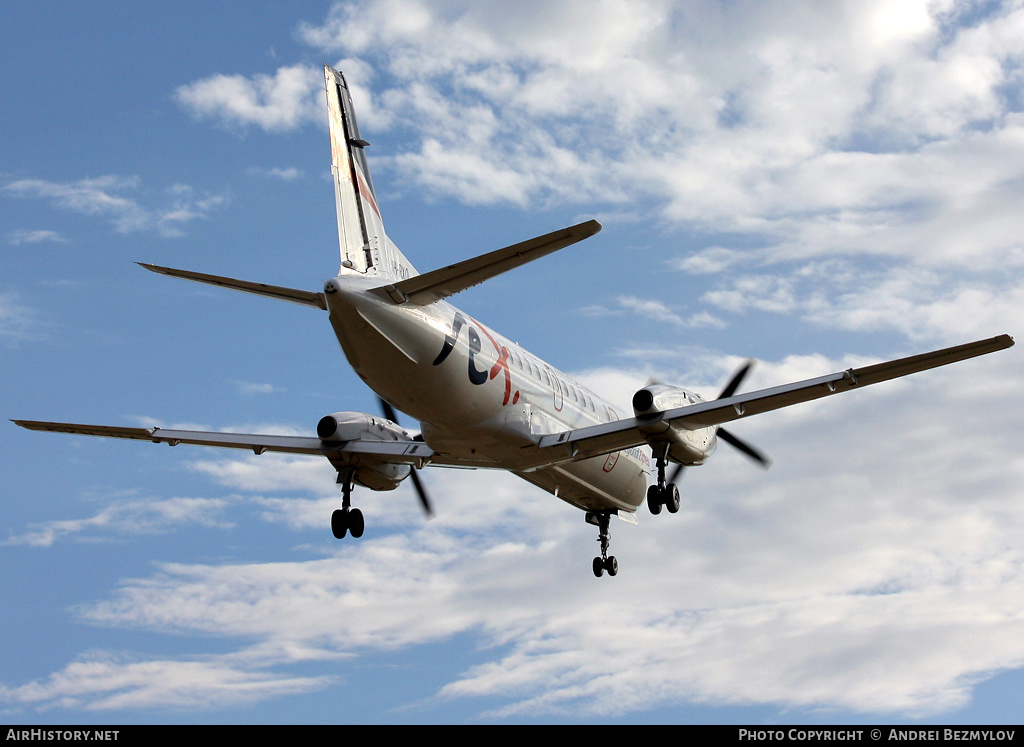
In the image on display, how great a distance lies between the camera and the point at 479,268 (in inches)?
721

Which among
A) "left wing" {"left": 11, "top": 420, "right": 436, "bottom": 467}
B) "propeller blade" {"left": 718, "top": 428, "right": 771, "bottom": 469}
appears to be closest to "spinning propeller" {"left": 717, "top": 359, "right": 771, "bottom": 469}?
"propeller blade" {"left": 718, "top": 428, "right": 771, "bottom": 469}

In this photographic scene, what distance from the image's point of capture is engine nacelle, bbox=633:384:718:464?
23.5 meters

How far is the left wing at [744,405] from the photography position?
20453mm

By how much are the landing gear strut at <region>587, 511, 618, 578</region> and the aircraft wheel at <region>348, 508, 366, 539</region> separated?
22.3ft

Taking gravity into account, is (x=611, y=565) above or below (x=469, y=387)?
below

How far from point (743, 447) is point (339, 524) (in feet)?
33.3

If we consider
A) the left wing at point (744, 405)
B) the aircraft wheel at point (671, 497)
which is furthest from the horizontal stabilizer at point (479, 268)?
the aircraft wheel at point (671, 497)

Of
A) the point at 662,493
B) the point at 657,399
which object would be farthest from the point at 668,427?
the point at 662,493

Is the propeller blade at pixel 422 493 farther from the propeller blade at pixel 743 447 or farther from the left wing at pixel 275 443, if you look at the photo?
the propeller blade at pixel 743 447

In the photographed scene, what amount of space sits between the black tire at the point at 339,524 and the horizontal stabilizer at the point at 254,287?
709 cm

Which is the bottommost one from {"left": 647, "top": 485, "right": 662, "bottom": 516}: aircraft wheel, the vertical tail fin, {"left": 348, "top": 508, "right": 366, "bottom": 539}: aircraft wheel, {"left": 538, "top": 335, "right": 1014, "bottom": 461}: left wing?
{"left": 647, "top": 485, "right": 662, "bottom": 516}: aircraft wheel

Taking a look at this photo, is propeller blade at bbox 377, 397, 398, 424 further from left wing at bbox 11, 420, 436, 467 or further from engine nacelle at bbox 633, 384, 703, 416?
engine nacelle at bbox 633, 384, 703, 416

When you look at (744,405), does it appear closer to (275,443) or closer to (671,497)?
(671,497)
